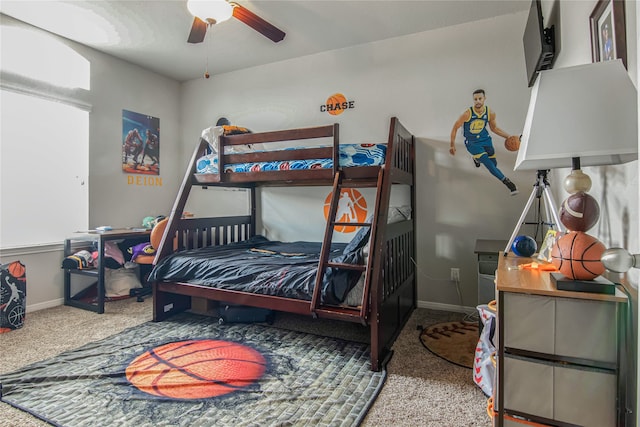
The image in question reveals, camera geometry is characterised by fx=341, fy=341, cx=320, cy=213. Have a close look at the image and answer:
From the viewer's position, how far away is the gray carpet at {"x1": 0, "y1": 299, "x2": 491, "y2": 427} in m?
1.57

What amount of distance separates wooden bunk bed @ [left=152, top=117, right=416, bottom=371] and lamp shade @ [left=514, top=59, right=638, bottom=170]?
1.20 metres

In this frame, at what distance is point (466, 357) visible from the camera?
2.14 metres

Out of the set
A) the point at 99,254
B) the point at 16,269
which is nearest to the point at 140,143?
the point at 99,254

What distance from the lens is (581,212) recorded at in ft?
3.48

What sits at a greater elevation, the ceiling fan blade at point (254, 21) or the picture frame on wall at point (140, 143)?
the ceiling fan blade at point (254, 21)

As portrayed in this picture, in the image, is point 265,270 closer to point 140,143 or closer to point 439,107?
point 439,107

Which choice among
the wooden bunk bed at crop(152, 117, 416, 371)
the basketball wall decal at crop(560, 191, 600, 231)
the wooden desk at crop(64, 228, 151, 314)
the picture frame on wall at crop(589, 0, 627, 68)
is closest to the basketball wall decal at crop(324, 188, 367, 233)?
the wooden bunk bed at crop(152, 117, 416, 371)

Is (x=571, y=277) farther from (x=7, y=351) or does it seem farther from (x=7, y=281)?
(x=7, y=281)

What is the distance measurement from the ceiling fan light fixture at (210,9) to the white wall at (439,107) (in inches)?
64.6

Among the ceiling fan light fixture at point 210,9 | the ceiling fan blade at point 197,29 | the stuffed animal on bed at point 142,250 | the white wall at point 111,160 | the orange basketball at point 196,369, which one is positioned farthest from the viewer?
the stuffed animal on bed at point 142,250

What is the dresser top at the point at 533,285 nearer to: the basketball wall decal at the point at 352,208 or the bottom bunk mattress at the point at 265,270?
the bottom bunk mattress at the point at 265,270

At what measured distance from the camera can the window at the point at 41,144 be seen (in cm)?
298

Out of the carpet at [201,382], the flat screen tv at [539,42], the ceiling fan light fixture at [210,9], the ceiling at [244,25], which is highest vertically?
the ceiling at [244,25]

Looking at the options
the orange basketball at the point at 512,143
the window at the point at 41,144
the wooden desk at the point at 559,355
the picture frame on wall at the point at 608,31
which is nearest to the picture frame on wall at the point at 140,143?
the window at the point at 41,144
